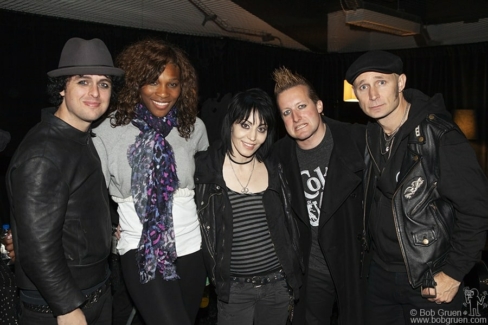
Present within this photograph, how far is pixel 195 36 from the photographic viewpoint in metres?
5.75

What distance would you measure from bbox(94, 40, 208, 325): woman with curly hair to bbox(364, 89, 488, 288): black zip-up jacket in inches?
43.0

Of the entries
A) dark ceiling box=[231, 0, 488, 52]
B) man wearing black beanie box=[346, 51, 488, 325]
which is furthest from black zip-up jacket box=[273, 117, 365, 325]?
dark ceiling box=[231, 0, 488, 52]

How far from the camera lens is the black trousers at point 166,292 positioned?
7.07 feet

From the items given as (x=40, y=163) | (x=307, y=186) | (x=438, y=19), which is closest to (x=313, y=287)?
(x=307, y=186)

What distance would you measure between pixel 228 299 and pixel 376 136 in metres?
1.24

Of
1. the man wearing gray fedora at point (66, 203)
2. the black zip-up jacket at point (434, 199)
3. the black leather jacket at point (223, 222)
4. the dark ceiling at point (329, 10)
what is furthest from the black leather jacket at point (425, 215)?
the dark ceiling at point (329, 10)

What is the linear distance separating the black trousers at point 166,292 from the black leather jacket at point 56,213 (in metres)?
0.29

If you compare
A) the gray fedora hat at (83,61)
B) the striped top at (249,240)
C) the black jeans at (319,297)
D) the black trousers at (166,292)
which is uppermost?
the gray fedora hat at (83,61)

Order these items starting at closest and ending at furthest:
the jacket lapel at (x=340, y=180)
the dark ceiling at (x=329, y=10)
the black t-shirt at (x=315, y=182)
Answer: the jacket lapel at (x=340, y=180) → the black t-shirt at (x=315, y=182) → the dark ceiling at (x=329, y=10)

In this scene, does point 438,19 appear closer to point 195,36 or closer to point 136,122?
point 195,36

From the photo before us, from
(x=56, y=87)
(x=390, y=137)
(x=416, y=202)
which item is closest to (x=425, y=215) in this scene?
(x=416, y=202)

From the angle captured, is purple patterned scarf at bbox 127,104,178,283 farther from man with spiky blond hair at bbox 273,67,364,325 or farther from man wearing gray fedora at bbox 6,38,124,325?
man with spiky blond hair at bbox 273,67,364,325

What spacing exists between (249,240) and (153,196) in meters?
0.56

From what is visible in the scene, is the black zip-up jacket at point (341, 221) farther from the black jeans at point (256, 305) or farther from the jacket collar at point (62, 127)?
the jacket collar at point (62, 127)
